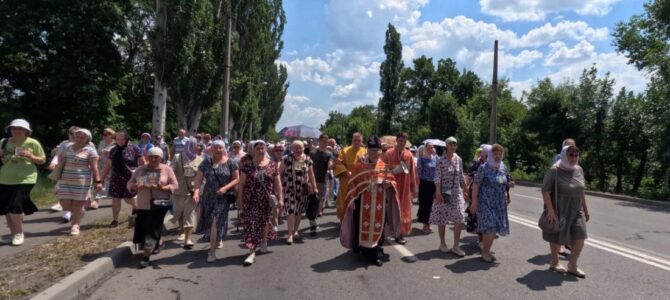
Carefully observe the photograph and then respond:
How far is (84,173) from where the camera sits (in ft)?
25.2

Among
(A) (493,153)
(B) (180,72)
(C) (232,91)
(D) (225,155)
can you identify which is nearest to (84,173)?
(D) (225,155)

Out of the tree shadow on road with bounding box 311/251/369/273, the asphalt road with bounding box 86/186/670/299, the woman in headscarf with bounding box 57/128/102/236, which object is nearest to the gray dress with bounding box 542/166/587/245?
the asphalt road with bounding box 86/186/670/299

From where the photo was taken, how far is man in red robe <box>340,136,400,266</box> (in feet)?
21.6

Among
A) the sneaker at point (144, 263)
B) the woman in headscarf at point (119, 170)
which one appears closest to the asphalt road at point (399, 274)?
the sneaker at point (144, 263)

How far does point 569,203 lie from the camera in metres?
5.95

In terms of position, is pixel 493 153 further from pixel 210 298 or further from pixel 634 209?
pixel 634 209

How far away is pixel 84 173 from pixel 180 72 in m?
13.2

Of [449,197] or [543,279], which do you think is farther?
[449,197]

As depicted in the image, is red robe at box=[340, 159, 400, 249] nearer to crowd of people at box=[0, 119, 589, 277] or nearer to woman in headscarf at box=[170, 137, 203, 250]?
crowd of people at box=[0, 119, 589, 277]

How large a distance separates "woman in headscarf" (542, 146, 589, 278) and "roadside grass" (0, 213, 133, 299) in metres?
6.07

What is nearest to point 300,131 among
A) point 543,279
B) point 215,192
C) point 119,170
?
point 119,170

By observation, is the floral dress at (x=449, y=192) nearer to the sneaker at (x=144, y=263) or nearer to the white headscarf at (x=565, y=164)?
the white headscarf at (x=565, y=164)

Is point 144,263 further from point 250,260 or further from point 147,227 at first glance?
point 250,260

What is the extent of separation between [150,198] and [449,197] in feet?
14.8
